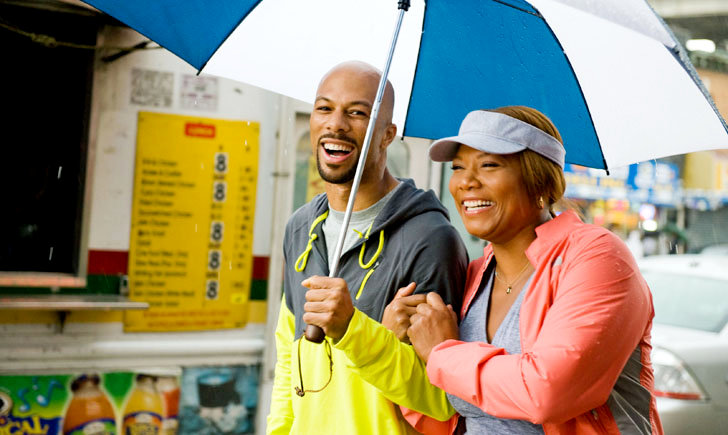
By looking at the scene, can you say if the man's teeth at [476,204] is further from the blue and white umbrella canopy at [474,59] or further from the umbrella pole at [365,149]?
the blue and white umbrella canopy at [474,59]

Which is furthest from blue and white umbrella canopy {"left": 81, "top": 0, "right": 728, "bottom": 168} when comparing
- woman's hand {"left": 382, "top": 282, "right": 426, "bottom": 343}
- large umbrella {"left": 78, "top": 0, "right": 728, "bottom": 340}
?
woman's hand {"left": 382, "top": 282, "right": 426, "bottom": 343}

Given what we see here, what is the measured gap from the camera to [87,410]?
5.26m

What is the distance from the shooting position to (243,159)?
5.64 meters

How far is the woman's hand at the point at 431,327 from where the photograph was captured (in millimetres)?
2285

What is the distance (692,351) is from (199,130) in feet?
12.6

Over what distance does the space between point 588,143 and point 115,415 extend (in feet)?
12.4

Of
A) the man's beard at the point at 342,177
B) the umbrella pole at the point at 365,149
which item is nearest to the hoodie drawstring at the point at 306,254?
the man's beard at the point at 342,177

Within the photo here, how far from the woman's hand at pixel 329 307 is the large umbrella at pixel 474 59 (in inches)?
8.0

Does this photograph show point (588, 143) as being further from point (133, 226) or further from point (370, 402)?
point (133, 226)

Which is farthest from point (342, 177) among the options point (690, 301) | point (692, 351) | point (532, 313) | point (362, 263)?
point (690, 301)

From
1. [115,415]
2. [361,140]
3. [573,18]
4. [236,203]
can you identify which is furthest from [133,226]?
[573,18]

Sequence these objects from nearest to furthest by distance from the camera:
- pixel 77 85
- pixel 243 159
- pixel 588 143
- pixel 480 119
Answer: pixel 480 119
pixel 588 143
pixel 77 85
pixel 243 159

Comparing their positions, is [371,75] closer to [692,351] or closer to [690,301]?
[692,351]

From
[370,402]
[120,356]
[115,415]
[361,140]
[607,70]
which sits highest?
[607,70]
